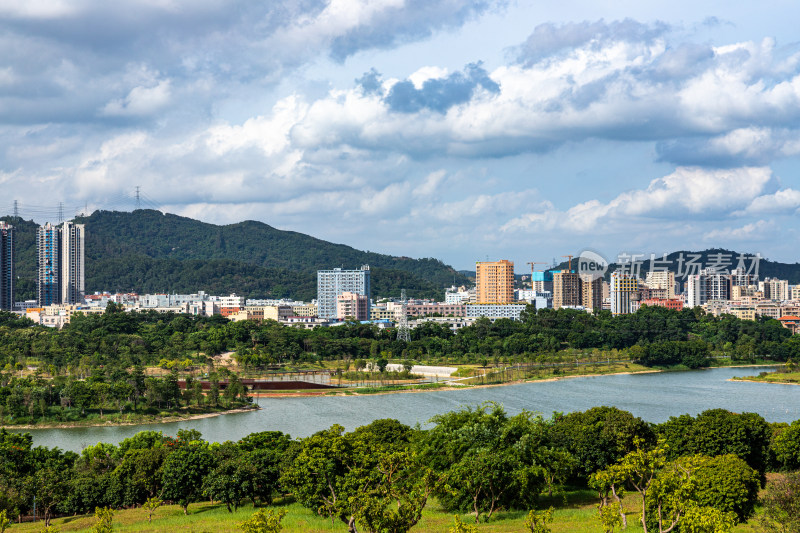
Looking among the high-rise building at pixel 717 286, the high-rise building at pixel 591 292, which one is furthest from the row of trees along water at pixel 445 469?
the high-rise building at pixel 717 286

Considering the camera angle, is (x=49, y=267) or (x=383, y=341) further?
(x=49, y=267)

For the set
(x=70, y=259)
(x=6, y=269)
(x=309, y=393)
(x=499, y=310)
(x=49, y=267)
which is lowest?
(x=309, y=393)

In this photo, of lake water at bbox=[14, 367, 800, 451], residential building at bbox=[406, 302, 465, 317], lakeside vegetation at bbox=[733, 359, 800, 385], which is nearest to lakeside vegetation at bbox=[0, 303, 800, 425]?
lake water at bbox=[14, 367, 800, 451]

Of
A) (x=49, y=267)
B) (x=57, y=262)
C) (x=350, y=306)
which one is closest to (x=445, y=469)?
(x=350, y=306)

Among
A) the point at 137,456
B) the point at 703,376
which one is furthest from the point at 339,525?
the point at 703,376

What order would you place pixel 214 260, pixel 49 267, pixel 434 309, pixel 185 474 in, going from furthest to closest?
pixel 214 260
pixel 434 309
pixel 49 267
pixel 185 474

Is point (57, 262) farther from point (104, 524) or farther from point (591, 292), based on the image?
point (104, 524)

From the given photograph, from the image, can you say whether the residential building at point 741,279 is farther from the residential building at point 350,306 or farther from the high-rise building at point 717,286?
the residential building at point 350,306

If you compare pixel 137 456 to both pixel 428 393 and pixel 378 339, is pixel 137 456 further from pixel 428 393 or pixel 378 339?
pixel 378 339
